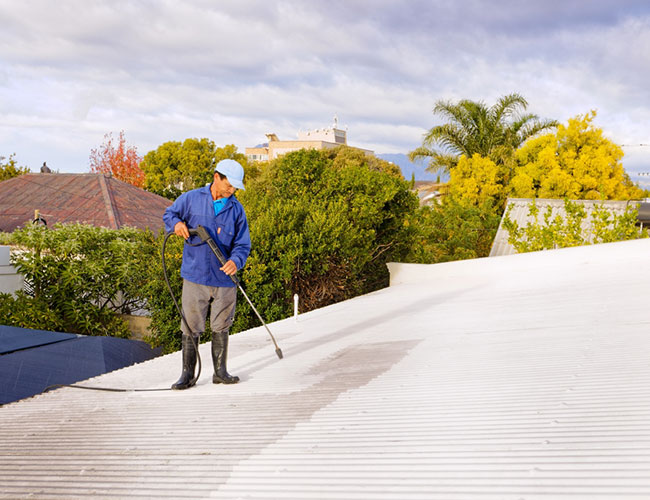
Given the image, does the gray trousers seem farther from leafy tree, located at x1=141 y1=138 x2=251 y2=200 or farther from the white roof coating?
leafy tree, located at x1=141 y1=138 x2=251 y2=200

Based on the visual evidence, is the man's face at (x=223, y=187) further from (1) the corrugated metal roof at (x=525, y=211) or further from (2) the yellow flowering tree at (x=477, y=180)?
(2) the yellow flowering tree at (x=477, y=180)

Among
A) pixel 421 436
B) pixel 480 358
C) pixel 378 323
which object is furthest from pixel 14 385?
pixel 421 436

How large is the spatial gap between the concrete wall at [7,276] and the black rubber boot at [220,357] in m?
7.99

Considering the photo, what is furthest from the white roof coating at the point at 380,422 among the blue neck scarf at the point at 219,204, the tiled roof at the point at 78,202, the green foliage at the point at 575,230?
the tiled roof at the point at 78,202

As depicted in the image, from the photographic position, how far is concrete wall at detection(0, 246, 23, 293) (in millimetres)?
11086

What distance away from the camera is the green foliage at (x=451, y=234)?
57.8 feet

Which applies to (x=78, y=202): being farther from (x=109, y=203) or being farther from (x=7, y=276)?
(x=7, y=276)

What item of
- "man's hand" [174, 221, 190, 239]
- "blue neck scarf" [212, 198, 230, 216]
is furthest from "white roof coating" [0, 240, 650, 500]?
"blue neck scarf" [212, 198, 230, 216]

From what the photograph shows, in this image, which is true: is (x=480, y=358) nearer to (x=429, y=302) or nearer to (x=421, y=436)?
(x=421, y=436)

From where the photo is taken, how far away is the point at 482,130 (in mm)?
32000

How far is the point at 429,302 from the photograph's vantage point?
8.91 metres

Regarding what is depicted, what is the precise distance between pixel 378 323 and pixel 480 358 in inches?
117

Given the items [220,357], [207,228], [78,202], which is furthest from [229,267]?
[78,202]

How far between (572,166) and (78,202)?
23.2 metres
